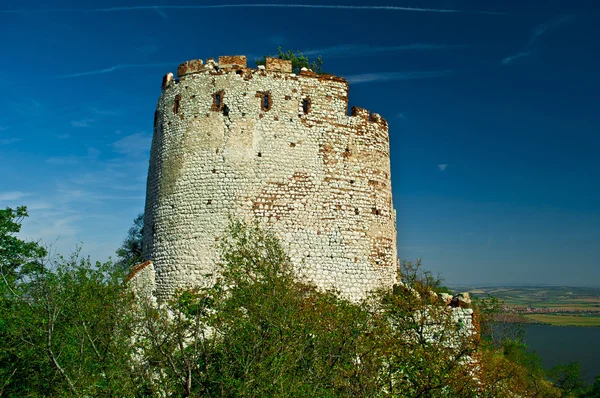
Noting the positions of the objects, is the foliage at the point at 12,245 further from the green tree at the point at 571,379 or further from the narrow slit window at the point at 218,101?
the green tree at the point at 571,379

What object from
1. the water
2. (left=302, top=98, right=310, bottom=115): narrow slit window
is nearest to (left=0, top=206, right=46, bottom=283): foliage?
(left=302, top=98, right=310, bottom=115): narrow slit window

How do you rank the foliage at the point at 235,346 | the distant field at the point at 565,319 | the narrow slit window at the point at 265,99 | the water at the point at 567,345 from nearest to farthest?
the foliage at the point at 235,346 < the narrow slit window at the point at 265,99 < the water at the point at 567,345 < the distant field at the point at 565,319

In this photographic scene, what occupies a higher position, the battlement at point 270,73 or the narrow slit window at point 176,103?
the battlement at point 270,73

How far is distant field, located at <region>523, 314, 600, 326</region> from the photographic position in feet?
312

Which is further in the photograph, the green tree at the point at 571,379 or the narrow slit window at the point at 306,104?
the green tree at the point at 571,379

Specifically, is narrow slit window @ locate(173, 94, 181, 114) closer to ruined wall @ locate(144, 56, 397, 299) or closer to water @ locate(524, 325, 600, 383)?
ruined wall @ locate(144, 56, 397, 299)

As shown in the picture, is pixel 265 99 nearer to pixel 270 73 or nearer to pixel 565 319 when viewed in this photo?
pixel 270 73

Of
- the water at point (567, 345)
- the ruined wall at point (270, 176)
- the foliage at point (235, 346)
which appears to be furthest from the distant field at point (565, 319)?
the foliage at point (235, 346)

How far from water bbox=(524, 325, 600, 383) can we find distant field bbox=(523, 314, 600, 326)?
1.23 metres

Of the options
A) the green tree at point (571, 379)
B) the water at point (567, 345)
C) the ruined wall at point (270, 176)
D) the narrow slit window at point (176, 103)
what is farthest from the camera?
the water at point (567, 345)

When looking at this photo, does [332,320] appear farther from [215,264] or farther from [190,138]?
[190,138]

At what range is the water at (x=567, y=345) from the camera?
57.8 metres

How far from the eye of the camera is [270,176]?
1739cm

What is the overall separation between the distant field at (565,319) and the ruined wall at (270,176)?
294 ft
